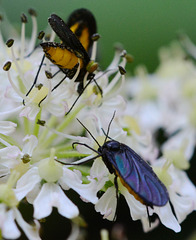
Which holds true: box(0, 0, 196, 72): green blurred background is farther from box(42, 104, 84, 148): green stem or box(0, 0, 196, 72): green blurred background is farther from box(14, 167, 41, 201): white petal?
box(14, 167, 41, 201): white petal

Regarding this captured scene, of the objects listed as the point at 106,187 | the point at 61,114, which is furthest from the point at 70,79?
the point at 106,187

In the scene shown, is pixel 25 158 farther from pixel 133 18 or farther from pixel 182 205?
pixel 133 18

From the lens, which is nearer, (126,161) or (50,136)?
(126,161)

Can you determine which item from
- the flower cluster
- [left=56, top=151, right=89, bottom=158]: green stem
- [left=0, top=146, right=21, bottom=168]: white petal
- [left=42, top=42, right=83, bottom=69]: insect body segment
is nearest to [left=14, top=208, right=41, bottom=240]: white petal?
the flower cluster

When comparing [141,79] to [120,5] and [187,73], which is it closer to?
[187,73]

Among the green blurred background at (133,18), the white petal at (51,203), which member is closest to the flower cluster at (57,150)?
the white petal at (51,203)

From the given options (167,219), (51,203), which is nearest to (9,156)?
(51,203)
